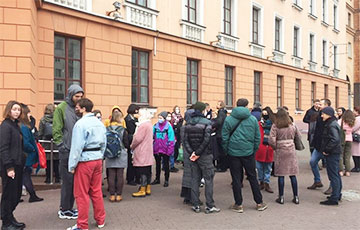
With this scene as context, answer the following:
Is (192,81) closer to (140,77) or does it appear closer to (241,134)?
(140,77)

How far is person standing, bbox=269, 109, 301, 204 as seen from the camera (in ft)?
22.4

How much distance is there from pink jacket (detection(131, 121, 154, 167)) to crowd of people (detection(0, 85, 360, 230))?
0.02 m

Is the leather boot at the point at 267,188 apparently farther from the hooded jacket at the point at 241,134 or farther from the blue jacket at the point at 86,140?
the blue jacket at the point at 86,140

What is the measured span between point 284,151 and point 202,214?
6.47ft

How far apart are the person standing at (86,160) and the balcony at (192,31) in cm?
1065

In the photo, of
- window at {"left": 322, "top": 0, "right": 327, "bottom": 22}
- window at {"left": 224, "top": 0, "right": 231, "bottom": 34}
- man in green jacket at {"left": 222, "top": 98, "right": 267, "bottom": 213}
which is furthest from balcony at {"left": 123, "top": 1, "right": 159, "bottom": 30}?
window at {"left": 322, "top": 0, "right": 327, "bottom": 22}

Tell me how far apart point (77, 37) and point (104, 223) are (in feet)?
25.1

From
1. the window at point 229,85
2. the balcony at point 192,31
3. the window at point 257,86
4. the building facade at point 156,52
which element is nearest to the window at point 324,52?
the building facade at point 156,52

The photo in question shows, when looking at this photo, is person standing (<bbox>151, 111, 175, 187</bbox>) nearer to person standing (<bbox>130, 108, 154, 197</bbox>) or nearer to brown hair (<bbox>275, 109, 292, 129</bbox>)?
person standing (<bbox>130, 108, 154, 197</bbox>)

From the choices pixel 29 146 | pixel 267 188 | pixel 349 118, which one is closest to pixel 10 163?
pixel 29 146

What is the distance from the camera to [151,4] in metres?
14.0

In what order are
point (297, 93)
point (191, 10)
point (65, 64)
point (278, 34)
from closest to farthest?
point (65, 64) → point (191, 10) → point (278, 34) → point (297, 93)

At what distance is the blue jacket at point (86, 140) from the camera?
510 centimetres

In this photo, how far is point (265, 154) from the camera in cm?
797
